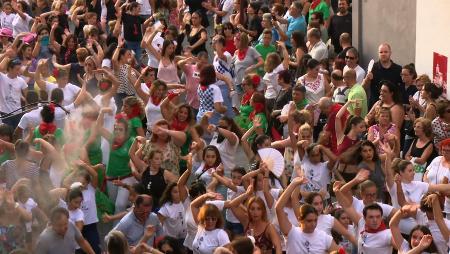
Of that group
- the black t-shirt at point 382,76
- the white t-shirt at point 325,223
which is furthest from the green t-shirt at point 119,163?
the black t-shirt at point 382,76

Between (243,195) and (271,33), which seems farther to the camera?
(271,33)

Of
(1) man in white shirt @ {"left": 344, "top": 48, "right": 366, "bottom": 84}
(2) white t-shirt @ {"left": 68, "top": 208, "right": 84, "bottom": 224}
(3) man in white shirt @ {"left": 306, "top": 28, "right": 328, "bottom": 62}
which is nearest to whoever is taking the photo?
(2) white t-shirt @ {"left": 68, "top": 208, "right": 84, "bottom": 224}

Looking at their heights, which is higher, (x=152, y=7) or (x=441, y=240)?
(x=441, y=240)

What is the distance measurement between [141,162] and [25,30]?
9296 millimetres

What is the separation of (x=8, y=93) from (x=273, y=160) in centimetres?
613

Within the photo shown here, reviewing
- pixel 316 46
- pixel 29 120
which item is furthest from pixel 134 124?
pixel 316 46

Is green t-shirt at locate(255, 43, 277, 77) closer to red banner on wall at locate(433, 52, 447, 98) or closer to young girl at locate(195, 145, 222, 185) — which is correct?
red banner on wall at locate(433, 52, 447, 98)

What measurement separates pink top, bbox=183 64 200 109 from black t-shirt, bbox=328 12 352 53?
3.19 m

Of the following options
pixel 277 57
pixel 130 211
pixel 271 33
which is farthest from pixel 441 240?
pixel 271 33

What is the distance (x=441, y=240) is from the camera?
45.7 feet

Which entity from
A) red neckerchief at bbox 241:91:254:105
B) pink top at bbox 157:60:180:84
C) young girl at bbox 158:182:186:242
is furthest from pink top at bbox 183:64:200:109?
young girl at bbox 158:182:186:242

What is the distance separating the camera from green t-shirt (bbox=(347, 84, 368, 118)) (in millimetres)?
17737

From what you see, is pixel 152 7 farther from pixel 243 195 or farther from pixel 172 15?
pixel 243 195

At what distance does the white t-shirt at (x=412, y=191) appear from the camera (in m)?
14.8
